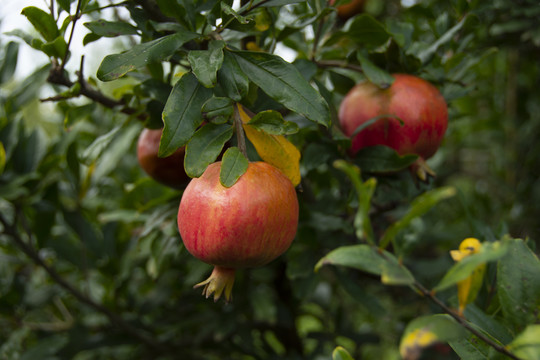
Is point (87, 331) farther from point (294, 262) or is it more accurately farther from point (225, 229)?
point (225, 229)

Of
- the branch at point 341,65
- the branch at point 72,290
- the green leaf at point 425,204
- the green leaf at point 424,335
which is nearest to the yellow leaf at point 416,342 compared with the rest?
the green leaf at point 424,335

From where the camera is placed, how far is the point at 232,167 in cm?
62

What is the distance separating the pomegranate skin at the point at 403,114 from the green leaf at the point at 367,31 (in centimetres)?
8

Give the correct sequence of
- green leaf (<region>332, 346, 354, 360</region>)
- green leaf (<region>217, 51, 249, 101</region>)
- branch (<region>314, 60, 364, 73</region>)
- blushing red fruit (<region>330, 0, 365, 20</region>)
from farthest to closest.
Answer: blushing red fruit (<region>330, 0, 365, 20</region>), branch (<region>314, 60, 364, 73</region>), green leaf (<region>217, 51, 249, 101</region>), green leaf (<region>332, 346, 354, 360</region>)

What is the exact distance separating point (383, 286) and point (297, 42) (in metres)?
1.09

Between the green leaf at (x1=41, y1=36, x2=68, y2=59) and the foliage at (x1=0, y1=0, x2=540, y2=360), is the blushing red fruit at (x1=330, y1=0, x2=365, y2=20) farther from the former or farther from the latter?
the green leaf at (x1=41, y1=36, x2=68, y2=59)

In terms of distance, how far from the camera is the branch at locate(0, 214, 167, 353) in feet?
4.01

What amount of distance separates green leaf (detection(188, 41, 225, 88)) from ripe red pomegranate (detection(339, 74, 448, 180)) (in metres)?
0.34

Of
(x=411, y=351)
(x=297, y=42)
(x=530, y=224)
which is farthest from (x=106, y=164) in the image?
(x=530, y=224)

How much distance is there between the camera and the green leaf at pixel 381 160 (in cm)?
83

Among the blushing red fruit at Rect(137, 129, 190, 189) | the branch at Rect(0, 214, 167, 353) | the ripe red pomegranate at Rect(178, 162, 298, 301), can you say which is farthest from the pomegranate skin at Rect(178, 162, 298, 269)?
the branch at Rect(0, 214, 167, 353)

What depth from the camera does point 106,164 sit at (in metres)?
1.26

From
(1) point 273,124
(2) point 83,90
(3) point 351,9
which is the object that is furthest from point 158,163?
(3) point 351,9

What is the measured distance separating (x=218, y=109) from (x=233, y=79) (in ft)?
0.18
